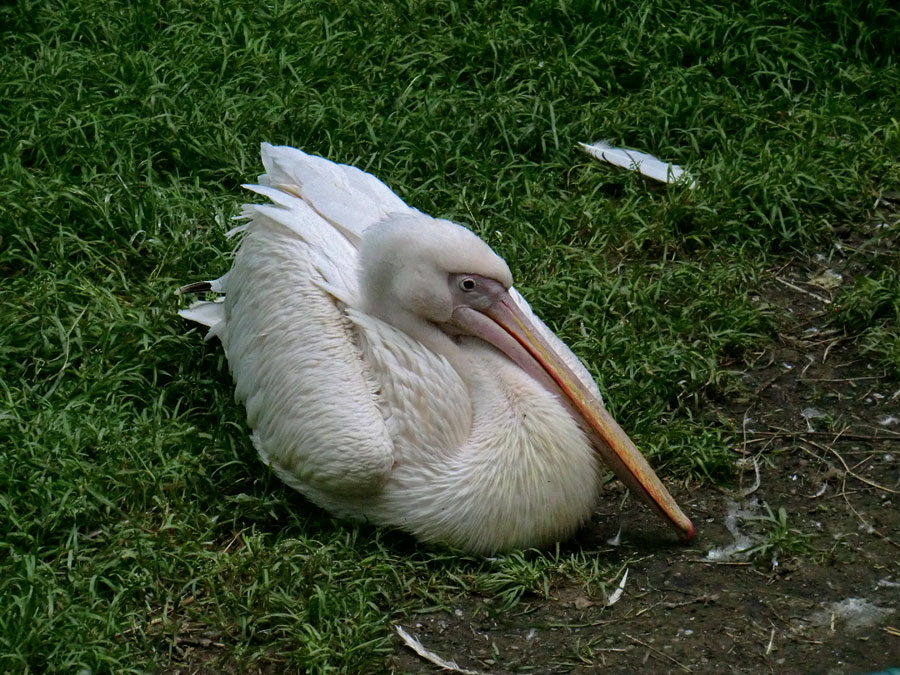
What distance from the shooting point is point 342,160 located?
19.9ft

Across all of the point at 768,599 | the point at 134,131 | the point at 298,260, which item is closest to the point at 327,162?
the point at 298,260

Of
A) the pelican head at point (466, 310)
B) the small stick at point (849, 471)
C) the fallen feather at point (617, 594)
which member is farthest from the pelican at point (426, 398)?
the small stick at point (849, 471)

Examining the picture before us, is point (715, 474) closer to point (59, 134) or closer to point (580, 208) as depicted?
point (580, 208)

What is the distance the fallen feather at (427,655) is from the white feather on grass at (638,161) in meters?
2.84

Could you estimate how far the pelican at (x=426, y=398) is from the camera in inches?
166

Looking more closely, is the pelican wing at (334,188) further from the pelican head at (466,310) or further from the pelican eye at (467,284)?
the pelican eye at (467,284)

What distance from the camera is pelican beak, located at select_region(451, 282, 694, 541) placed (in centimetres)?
433

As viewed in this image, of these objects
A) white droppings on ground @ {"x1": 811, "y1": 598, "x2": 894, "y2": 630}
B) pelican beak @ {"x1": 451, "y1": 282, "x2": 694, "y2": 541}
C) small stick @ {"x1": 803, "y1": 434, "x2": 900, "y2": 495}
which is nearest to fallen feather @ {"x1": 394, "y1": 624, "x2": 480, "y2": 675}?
pelican beak @ {"x1": 451, "y1": 282, "x2": 694, "y2": 541}

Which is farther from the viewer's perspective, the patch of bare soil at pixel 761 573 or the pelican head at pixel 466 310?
the pelican head at pixel 466 310

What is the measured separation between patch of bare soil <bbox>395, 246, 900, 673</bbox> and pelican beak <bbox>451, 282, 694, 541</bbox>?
197 millimetres

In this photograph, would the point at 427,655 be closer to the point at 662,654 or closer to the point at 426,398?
the point at 662,654

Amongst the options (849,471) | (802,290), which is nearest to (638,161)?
(802,290)

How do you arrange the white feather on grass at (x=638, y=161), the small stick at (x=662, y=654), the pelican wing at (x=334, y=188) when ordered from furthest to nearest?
the white feather on grass at (x=638, y=161), the pelican wing at (x=334, y=188), the small stick at (x=662, y=654)

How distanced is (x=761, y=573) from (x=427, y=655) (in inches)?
44.3
